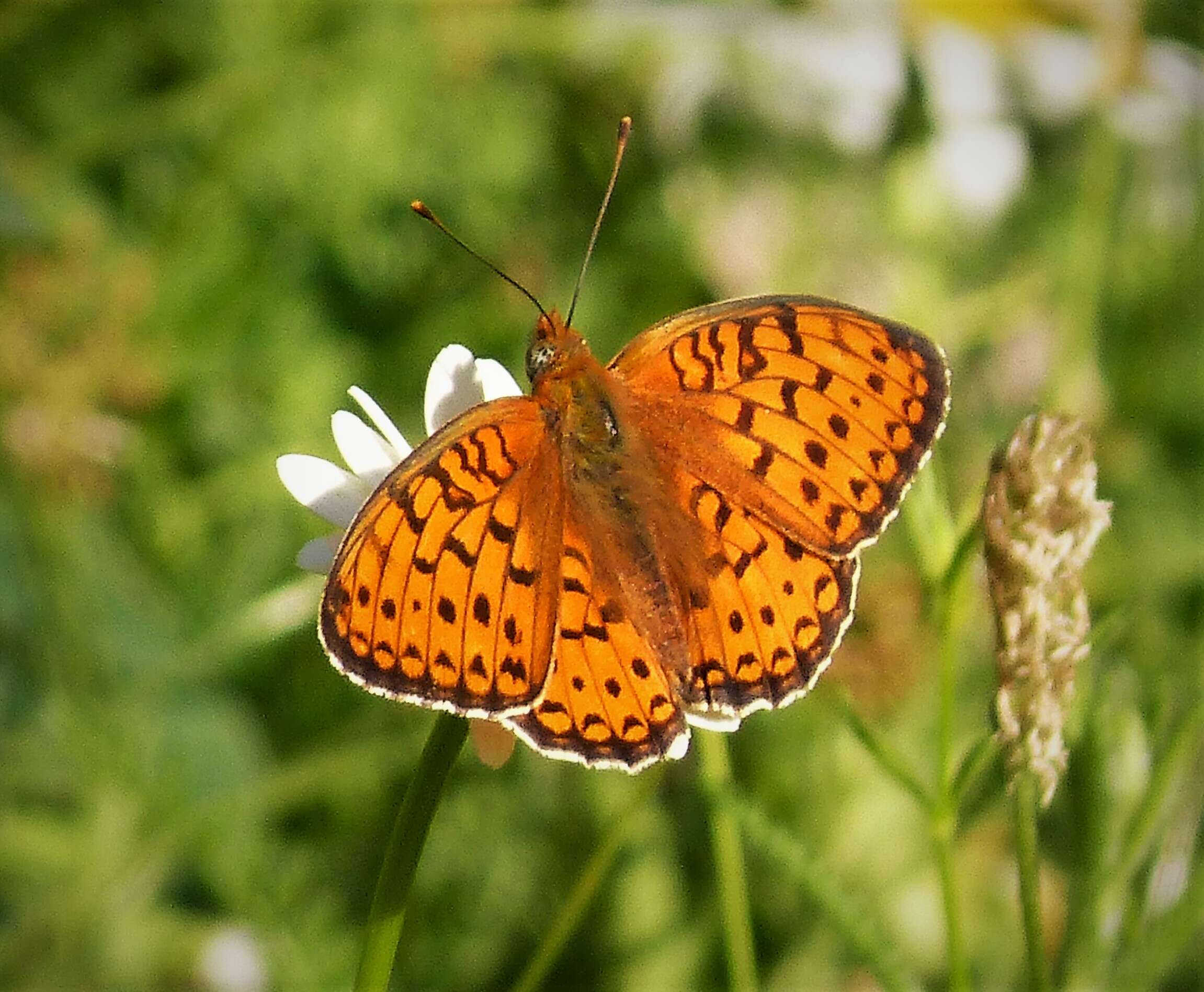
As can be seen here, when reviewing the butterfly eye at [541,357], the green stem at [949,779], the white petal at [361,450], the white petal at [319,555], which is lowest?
the green stem at [949,779]

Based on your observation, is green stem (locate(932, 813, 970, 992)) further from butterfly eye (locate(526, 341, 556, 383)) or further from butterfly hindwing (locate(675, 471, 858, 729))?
butterfly eye (locate(526, 341, 556, 383))

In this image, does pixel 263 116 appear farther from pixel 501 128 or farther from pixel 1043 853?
pixel 1043 853

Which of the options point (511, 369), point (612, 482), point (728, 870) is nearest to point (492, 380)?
point (612, 482)

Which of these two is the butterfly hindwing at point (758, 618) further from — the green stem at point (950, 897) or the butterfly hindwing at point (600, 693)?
the green stem at point (950, 897)

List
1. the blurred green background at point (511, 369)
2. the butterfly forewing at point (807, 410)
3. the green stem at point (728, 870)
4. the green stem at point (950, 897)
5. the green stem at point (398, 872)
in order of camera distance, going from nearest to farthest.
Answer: the green stem at point (398, 872)
the green stem at point (950, 897)
the butterfly forewing at point (807, 410)
the green stem at point (728, 870)
the blurred green background at point (511, 369)

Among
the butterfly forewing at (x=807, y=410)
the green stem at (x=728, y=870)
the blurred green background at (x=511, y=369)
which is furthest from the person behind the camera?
the blurred green background at (x=511, y=369)

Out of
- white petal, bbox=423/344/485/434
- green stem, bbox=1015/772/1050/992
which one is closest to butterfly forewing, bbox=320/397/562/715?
→ white petal, bbox=423/344/485/434

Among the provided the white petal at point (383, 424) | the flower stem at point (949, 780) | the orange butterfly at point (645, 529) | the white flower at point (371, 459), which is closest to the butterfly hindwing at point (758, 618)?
the orange butterfly at point (645, 529)
